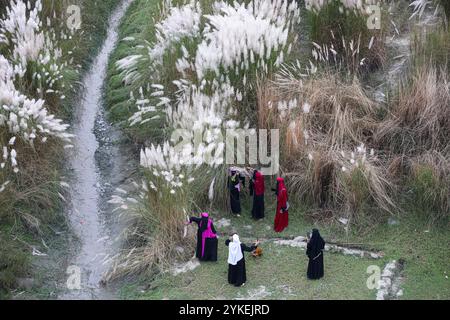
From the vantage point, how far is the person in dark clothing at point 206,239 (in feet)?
27.1

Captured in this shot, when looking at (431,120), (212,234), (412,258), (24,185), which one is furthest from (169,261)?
(431,120)

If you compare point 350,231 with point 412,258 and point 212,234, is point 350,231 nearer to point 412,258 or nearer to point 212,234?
point 412,258

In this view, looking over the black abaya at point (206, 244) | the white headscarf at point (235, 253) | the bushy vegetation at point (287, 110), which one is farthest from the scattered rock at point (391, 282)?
the black abaya at point (206, 244)

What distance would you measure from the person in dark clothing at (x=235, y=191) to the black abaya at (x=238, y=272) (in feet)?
3.67

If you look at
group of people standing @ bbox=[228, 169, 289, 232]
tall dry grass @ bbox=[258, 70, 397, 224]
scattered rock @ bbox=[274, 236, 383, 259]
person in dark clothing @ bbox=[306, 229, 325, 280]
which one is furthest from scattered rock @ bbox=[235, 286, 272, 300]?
tall dry grass @ bbox=[258, 70, 397, 224]

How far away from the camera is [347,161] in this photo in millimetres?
9180

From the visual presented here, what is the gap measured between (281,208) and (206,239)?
1.02 m

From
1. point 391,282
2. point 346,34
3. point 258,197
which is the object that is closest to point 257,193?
point 258,197

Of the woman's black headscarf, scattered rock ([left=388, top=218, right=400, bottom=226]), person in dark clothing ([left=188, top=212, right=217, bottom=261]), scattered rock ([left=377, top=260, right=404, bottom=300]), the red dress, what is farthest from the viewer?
scattered rock ([left=388, top=218, right=400, bottom=226])

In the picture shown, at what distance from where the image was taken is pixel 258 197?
9.02 meters

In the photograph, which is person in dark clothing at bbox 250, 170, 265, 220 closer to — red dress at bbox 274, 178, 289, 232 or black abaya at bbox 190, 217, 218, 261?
red dress at bbox 274, 178, 289, 232

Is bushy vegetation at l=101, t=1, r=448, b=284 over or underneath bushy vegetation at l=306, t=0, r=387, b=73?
underneath

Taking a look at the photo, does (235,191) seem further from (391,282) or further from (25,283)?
(25,283)

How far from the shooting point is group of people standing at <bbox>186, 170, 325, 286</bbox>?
795 centimetres
